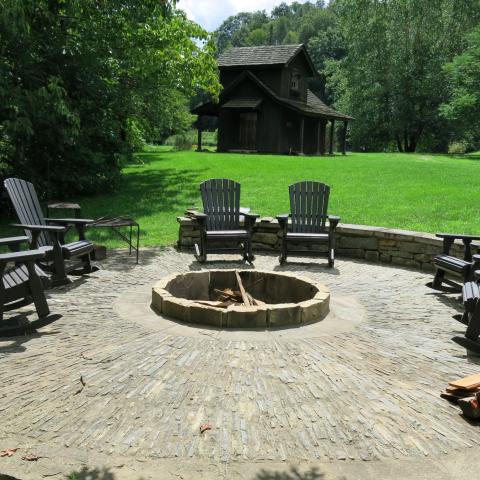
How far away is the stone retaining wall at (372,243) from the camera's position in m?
7.07

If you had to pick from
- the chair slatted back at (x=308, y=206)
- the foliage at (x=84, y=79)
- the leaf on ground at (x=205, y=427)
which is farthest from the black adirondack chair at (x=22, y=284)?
the foliage at (x=84, y=79)

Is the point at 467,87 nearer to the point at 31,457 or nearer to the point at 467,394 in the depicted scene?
the point at 467,394

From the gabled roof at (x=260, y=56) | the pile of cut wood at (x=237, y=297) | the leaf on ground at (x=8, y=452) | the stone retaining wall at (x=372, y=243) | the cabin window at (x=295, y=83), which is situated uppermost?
the gabled roof at (x=260, y=56)

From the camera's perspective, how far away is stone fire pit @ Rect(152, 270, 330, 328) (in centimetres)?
Answer: 452

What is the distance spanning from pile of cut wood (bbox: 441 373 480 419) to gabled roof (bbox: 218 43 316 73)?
2383cm

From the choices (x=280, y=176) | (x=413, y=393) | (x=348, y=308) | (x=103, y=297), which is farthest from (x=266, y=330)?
(x=280, y=176)

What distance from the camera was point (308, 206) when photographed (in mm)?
7551

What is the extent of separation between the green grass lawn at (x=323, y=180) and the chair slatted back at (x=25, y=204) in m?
2.37

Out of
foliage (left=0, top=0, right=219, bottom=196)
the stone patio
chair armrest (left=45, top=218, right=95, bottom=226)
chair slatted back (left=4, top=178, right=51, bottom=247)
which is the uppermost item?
foliage (left=0, top=0, right=219, bottom=196)

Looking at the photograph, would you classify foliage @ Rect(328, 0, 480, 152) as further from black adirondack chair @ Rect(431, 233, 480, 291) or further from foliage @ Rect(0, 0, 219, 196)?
black adirondack chair @ Rect(431, 233, 480, 291)

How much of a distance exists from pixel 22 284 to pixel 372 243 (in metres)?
4.90

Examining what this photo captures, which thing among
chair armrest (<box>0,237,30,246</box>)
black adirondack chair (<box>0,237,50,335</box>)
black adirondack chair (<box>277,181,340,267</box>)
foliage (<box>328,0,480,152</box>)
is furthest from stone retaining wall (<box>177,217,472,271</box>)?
foliage (<box>328,0,480,152</box>)

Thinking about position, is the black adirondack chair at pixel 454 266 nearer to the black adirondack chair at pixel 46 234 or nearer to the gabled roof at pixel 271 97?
the black adirondack chair at pixel 46 234

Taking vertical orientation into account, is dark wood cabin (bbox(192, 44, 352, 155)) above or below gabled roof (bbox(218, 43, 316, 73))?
below
